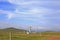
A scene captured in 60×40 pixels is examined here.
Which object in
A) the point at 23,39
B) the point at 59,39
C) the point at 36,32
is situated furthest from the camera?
the point at 36,32

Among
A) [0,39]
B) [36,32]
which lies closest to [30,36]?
[36,32]

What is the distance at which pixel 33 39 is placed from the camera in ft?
55.7

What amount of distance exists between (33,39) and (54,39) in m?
2.07

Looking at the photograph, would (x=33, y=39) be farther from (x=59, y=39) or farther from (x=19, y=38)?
(x=59, y=39)

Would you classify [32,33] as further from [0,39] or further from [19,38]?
[0,39]

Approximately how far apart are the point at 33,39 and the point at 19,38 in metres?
1.28

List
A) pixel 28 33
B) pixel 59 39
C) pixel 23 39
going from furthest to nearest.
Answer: pixel 28 33
pixel 23 39
pixel 59 39

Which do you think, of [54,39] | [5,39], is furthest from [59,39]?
[5,39]

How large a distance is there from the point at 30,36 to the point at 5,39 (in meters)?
2.67

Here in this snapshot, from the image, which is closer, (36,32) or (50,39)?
(50,39)

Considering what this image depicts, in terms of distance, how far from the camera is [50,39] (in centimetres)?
1603

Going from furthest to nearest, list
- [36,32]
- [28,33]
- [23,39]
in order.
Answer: [36,32]
[28,33]
[23,39]

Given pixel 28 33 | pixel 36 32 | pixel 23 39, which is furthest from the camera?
pixel 36 32

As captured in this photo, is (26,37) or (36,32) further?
(36,32)
